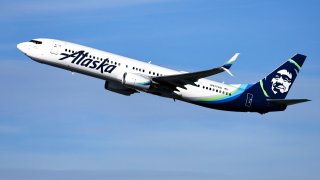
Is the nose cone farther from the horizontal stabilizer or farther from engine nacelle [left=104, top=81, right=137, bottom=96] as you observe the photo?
the horizontal stabilizer

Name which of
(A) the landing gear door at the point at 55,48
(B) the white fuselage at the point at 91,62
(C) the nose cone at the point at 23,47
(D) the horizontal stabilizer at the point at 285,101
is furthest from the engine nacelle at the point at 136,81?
A: (D) the horizontal stabilizer at the point at 285,101

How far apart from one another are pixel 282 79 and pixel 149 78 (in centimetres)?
1844

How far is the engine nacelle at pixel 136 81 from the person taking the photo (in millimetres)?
73875

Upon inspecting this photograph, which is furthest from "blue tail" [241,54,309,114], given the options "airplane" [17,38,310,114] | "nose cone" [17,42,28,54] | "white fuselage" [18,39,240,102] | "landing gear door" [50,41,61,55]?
"nose cone" [17,42,28,54]

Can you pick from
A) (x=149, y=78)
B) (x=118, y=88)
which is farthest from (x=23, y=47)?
(x=149, y=78)

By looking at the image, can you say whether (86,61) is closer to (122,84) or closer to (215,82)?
(122,84)

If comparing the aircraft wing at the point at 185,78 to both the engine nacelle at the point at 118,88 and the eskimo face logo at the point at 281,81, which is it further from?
the eskimo face logo at the point at 281,81

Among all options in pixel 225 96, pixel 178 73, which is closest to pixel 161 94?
pixel 178 73

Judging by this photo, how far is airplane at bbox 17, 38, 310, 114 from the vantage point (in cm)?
7456

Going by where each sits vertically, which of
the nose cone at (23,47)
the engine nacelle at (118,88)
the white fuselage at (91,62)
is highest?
the nose cone at (23,47)

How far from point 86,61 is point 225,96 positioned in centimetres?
1626

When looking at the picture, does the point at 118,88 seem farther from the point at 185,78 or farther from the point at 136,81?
the point at 185,78

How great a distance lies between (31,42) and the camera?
77.5m

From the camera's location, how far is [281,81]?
8456 cm
